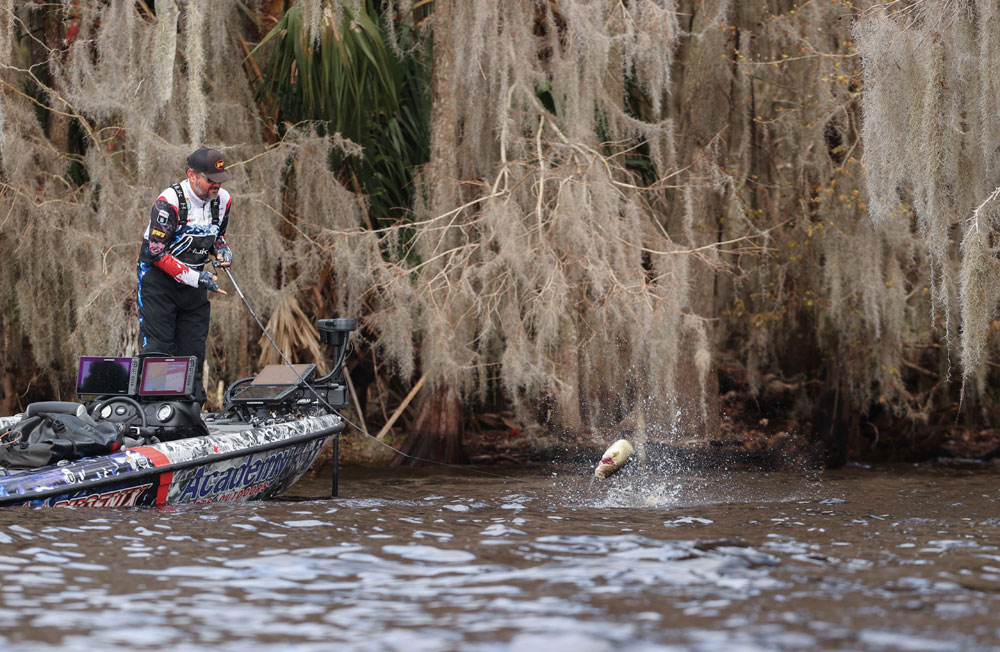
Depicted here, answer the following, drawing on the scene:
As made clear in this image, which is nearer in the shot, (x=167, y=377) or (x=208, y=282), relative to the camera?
(x=167, y=377)

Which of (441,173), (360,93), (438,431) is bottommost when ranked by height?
(438,431)

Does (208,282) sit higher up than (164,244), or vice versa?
(164,244)

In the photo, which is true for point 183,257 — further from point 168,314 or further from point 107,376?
point 107,376

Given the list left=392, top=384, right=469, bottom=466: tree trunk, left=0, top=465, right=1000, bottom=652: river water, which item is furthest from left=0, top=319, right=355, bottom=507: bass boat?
left=392, top=384, right=469, bottom=466: tree trunk

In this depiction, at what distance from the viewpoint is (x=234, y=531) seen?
5.83 metres

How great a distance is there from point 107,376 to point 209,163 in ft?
4.72

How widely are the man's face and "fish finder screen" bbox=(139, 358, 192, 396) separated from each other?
1.17 metres

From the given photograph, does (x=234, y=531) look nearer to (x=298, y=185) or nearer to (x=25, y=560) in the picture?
(x=25, y=560)

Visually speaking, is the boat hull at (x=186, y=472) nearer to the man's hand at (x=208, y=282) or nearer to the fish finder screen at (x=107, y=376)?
the fish finder screen at (x=107, y=376)

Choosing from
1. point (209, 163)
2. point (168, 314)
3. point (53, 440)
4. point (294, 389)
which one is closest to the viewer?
point (53, 440)

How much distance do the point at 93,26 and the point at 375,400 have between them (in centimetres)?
465

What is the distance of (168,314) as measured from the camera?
7617 millimetres

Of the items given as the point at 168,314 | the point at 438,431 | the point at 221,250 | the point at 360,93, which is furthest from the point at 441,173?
the point at 168,314

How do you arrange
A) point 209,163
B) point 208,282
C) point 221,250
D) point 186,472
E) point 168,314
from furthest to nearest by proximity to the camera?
point 221,250 → point 168,314 → point 208,282 → point 209,163 → point 186,472
